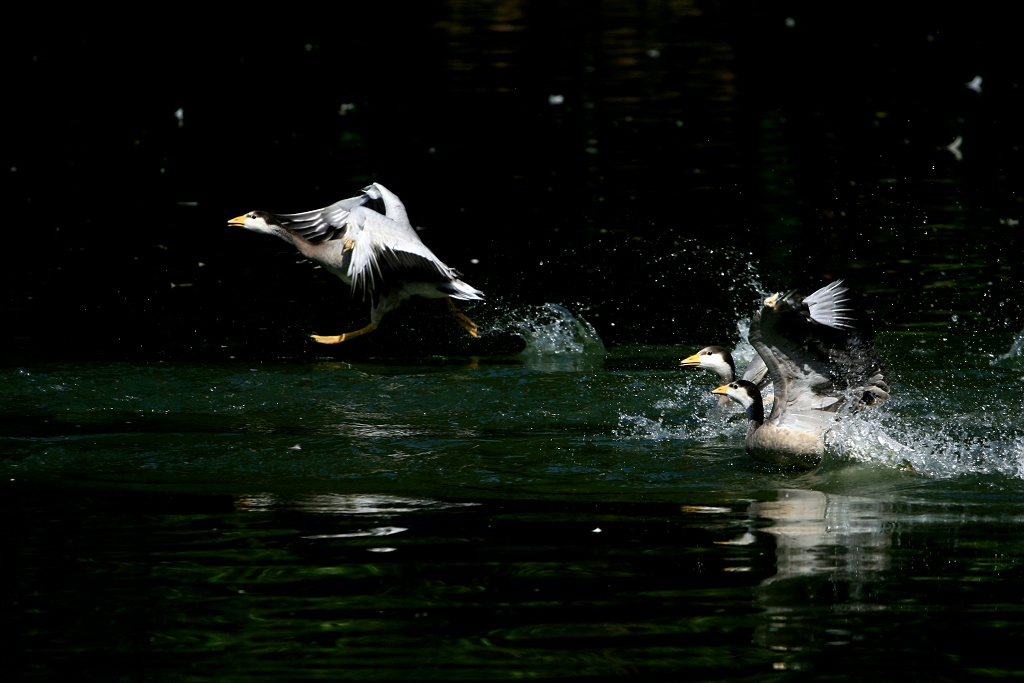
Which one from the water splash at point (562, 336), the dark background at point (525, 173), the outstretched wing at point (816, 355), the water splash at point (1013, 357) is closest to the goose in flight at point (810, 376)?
the outstretched wing at point (816, 355)

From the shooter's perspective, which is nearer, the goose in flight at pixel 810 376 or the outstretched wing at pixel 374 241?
the goose in flight at pixel 810 376

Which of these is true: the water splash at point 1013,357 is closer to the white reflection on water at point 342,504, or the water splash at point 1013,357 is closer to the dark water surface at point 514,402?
the dark water surface at point 514,402

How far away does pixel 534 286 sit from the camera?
1370cm

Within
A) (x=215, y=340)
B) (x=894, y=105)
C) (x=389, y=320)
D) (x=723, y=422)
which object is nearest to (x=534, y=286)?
(x=389, y=320)

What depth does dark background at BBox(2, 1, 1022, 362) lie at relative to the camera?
13320 mm

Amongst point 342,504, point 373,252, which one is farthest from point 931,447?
point 373,252

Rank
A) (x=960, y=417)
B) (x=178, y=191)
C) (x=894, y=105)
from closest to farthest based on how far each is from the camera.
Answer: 1. (x=960, y=417)
2. (x=178, y=191)
3. (x=894, y=105)

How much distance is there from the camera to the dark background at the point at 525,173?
13320mm

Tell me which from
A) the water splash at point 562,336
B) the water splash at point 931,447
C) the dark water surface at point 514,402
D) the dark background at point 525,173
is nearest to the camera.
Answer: the dark water surface at point 514,402

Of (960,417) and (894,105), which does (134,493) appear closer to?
(960,417)

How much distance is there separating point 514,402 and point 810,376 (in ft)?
7.72

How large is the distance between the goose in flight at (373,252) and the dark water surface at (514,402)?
43 cm

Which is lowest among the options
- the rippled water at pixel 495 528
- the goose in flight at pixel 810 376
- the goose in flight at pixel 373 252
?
the rippled water at pixel 495 528

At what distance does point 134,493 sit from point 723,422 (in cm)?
357
